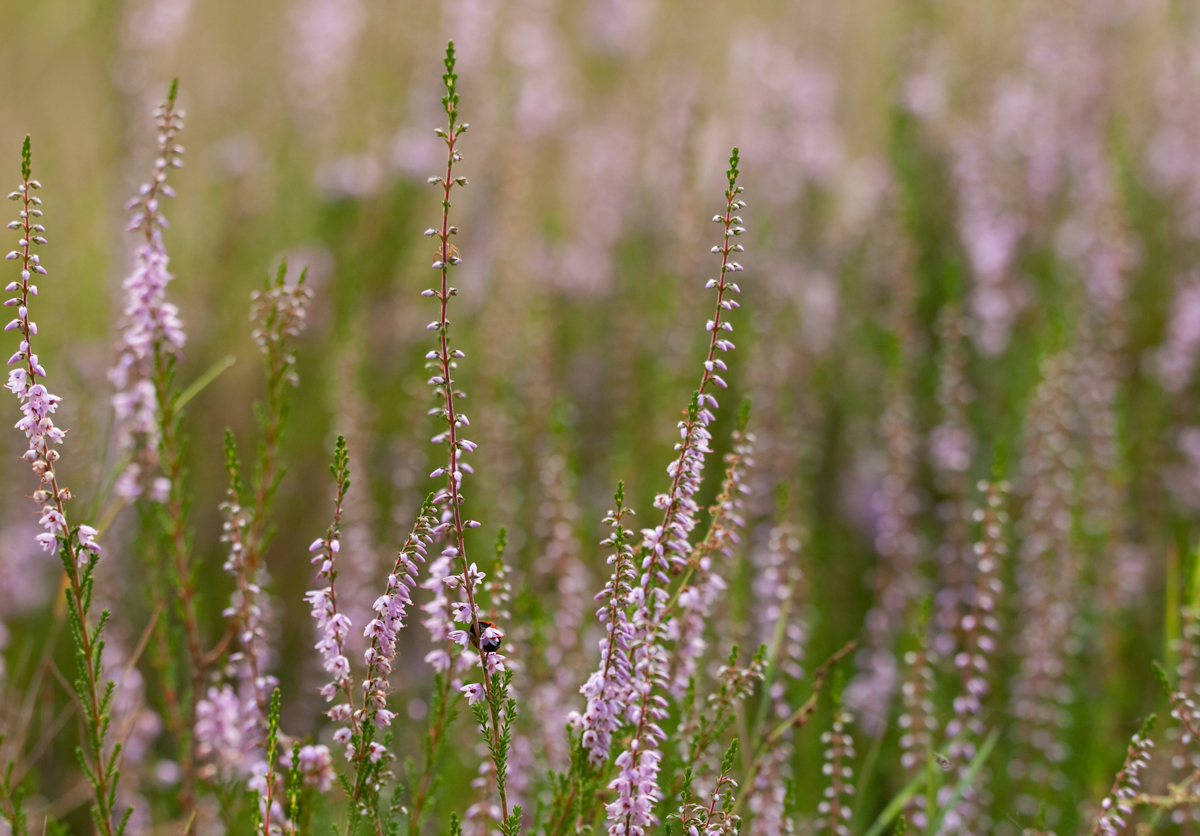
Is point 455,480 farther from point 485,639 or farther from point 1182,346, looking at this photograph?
point 1182,346

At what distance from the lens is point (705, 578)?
252 centimetres

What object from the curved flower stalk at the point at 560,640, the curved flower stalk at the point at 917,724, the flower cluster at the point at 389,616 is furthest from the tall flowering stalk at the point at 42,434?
the curved flower stalk at the point at 917,724

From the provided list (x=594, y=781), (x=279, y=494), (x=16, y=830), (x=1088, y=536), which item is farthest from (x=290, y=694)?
(x=1088, y=536)

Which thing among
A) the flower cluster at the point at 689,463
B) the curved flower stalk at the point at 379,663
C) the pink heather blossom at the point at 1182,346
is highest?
the pink heather blossom at the point at 1182,346

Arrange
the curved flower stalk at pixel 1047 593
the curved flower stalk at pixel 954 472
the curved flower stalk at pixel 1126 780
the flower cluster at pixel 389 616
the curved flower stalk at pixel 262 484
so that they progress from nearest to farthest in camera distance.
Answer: the flower cluster at pixel 389 616 → the curved flower stalk at pixel 1126 780 → the curved flower stalk at pixel 262 484 → the curved flower stalk at pixel 1047 593 → the curved flower stalk at pixel 954 472

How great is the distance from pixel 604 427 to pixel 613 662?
423cm

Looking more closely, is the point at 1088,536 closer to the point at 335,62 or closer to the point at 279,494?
the point at 279,494

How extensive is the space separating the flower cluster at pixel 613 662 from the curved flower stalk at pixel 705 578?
23 cm

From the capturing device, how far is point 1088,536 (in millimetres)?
4078

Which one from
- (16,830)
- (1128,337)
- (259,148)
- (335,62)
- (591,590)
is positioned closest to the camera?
(16,830)

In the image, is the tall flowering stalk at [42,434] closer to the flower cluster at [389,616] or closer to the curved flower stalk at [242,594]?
the curved flower stalk at [242,594]

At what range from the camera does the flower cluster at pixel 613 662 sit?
1.80 metres

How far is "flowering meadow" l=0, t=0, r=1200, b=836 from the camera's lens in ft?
7.12

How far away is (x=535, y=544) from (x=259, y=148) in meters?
4.20
